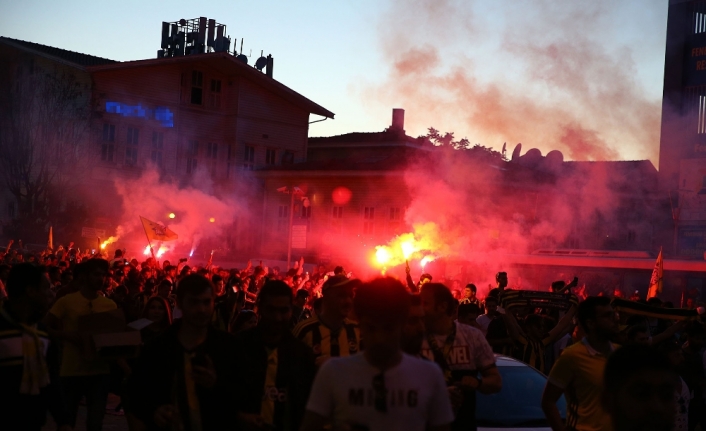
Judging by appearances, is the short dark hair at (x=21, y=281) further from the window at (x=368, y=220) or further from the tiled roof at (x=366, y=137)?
the tiled roof at (x=366, y=137)

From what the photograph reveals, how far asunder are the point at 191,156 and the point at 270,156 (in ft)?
14.2

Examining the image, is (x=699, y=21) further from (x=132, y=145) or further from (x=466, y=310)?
(x=466, y=310)

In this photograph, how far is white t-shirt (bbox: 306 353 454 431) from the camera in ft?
12.0

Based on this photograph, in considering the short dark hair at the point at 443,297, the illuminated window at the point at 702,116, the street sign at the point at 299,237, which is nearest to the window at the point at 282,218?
the street sign at the point at 299,237

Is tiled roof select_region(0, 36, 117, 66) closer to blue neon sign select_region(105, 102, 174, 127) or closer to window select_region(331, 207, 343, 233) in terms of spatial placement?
blue neon sign select_region(105, 102, 174, 127)

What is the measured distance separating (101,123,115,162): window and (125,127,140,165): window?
67 cm

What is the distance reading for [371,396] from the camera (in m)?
3.65

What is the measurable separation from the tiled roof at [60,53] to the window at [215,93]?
224 inches

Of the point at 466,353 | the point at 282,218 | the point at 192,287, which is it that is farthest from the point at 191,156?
the point at 192,287

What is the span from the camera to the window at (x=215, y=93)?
44594mm

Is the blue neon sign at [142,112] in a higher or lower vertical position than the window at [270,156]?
higher

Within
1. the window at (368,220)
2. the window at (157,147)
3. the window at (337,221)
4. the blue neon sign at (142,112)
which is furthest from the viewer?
the window at (157,147)

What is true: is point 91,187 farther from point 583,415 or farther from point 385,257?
point 583,415

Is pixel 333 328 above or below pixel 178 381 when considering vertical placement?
above
